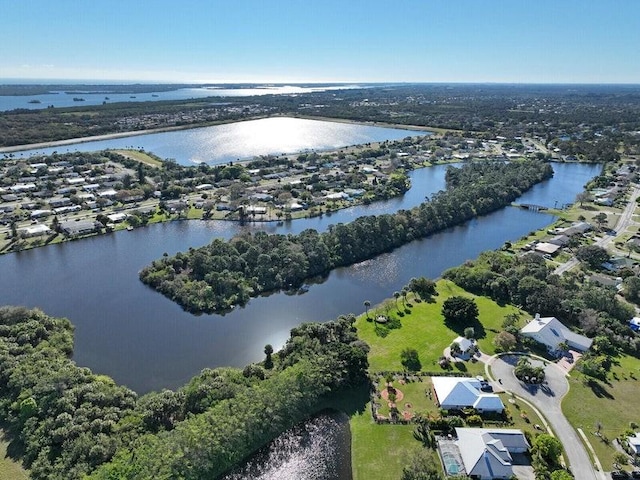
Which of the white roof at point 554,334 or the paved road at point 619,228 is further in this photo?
the paved road at point 619,228

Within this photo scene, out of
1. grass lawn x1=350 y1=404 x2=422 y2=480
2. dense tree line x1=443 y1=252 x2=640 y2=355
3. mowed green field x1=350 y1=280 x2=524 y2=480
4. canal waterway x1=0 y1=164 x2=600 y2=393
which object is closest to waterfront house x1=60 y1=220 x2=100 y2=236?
canal waterway x1=0 y1=164 x2=600 y2=393

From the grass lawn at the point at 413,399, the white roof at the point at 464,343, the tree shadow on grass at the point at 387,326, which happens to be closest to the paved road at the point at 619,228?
the white roof at the point at 464,343

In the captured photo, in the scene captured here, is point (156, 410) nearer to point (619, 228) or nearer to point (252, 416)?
point (252, 416)

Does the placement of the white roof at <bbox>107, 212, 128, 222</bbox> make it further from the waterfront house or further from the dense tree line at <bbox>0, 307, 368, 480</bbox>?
the dense tree line at <bbox>0, 307, 368, 480</bbox>

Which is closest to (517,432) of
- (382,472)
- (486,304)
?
(382,472)

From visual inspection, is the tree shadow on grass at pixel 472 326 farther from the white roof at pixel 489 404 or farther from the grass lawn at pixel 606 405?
the white roof at pixel 489 404

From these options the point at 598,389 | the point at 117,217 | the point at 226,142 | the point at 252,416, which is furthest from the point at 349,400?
the point at 226,142

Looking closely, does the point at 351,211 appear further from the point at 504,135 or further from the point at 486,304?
the point at 504,135
